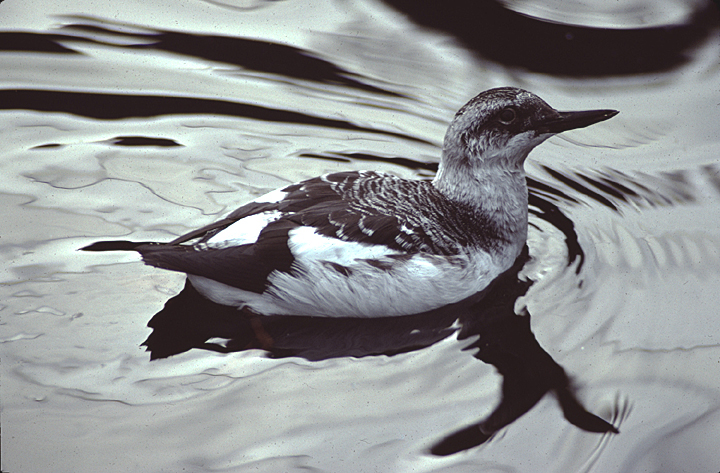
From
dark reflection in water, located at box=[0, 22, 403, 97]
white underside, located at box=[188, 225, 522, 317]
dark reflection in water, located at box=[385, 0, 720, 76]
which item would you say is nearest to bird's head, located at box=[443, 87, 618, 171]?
white underside, located at box=[188, 225, 522, 317]

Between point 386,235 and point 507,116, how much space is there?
42.4 inches

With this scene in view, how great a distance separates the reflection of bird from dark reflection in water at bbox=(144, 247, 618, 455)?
0.25 feet

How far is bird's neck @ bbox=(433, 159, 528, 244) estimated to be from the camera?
4484 mm

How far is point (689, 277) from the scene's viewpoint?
4.77 meters

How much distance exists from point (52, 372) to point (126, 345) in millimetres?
397

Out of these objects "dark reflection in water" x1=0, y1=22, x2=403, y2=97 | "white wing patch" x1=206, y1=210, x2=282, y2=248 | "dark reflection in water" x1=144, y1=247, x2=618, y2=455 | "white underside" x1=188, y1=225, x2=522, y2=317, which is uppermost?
"dark reflection in water" x1=0, y1=22, x2=403, y2=97

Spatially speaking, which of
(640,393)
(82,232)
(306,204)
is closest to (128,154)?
(82,232)

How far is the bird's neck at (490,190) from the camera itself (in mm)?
4484

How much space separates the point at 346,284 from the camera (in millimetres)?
4082

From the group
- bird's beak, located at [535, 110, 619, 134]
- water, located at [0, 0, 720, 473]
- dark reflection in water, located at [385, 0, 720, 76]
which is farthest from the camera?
dark reflection in water, located at [385, 0, 720, 76]

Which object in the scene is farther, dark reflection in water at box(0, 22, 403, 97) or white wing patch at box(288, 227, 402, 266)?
dark reflection in water at box(0, 22, 403, 97)

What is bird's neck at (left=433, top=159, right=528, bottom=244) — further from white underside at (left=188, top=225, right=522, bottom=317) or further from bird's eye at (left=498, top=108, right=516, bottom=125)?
white underside at (left=188, top=225, right=522, bottom=317)

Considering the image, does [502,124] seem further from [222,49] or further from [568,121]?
[222,49]

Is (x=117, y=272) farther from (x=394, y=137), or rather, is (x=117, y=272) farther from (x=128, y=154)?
(x=394, y=137)
